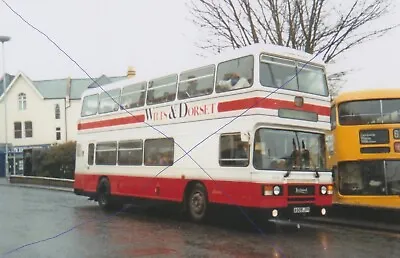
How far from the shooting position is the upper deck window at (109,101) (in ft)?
56.5

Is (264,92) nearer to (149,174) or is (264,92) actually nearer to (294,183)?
(294,183)

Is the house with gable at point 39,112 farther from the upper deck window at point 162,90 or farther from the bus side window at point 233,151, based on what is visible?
the bus side window at point 233,151

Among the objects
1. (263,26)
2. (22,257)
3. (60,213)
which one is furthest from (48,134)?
(22,257)

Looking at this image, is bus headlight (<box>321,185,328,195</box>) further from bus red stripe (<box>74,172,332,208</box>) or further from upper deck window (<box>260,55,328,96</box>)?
upper deck window (<box>260,55,328,96</box>)

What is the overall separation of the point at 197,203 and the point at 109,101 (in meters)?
5.69

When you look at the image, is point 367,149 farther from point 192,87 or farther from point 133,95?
point 133,95

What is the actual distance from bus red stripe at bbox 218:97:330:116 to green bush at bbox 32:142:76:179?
2512cm

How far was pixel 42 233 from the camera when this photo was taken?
476 inches

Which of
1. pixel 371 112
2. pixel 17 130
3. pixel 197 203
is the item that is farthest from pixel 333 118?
pixel 17 130

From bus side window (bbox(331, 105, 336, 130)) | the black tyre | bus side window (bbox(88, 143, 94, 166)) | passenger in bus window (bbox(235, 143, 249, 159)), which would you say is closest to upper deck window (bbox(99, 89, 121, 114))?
bus side window (bbox(88, 143, 94, 166))

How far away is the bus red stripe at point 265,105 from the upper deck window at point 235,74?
14.4 inches

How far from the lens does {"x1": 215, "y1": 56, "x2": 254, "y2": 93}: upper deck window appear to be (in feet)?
40.1

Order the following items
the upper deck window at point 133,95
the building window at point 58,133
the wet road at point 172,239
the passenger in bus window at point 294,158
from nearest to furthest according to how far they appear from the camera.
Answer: the wet road at point 172,239 < the passenger in bus window at point 294,158 < the upper deck window at point 133,95 < the building window at point 58,133

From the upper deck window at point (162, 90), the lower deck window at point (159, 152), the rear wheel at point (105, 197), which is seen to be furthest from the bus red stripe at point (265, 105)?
the rear wheel at point (105, 197)
